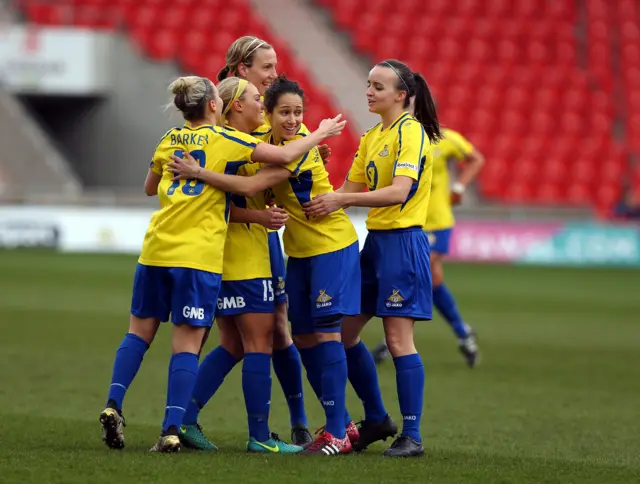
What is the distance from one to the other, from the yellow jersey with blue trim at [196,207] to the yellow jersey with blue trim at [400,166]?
2.26ft

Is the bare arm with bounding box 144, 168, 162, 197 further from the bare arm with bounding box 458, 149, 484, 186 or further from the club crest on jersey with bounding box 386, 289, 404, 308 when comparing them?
the bare arm with bounding box 458, 149, 484, 186

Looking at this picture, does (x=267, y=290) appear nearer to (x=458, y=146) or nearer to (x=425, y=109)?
(x=425, y=109)

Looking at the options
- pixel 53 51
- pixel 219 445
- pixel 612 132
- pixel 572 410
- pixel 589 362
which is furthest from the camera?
pixel 612 132

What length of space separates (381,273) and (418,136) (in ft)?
2.34

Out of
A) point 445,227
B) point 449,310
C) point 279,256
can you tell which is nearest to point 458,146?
point 445,227

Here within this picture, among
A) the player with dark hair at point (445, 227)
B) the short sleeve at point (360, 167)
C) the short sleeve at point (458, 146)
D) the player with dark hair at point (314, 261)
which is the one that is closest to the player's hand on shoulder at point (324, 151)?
the short sleeve at point (360, 167)

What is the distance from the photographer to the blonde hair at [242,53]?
657cm

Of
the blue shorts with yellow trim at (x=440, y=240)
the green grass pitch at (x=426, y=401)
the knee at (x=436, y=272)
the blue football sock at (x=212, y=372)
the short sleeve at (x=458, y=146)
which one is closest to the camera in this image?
the green grass pitch at (x=426, y=401)

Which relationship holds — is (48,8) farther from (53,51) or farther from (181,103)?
(181,103)

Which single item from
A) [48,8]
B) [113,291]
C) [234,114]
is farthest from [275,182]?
[48,8]

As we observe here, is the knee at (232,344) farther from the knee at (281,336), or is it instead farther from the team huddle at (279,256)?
the knee at (281,336)

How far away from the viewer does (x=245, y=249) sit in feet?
19.9

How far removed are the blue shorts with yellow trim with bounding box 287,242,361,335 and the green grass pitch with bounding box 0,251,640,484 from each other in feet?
2.31

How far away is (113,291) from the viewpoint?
1577 centimetres
